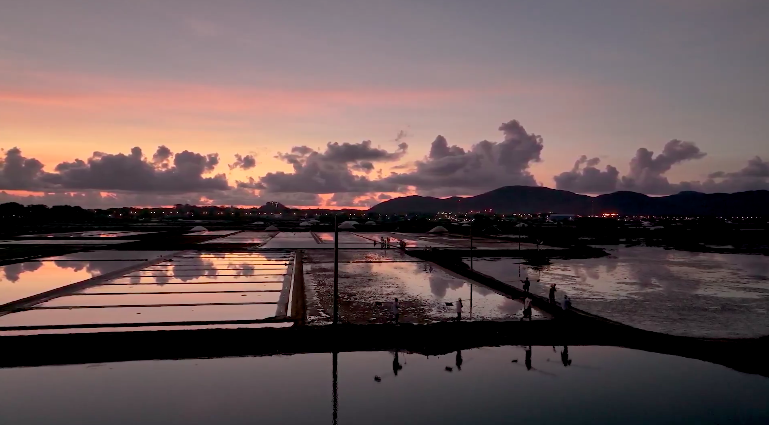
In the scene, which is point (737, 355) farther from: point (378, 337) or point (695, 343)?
point (378, 337)

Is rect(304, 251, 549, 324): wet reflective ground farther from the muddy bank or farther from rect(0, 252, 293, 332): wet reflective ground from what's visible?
rect(0, 252, 293, 332): wet reflective ground

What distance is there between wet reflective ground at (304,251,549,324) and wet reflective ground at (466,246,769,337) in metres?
3.72

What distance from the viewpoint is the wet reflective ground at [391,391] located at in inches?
481

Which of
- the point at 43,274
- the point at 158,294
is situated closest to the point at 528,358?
the point at 158,294

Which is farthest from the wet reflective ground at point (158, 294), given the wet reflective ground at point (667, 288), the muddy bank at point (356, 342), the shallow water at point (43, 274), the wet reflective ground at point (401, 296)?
the wet reflective ground at point (667, 288)

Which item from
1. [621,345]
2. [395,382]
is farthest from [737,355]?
[395,382]

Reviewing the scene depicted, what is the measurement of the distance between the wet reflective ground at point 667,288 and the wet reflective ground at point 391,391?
5044 mm

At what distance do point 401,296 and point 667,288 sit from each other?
16.2 m

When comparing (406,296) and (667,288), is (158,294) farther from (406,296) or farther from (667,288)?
(667,288)

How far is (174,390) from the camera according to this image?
1358 cm

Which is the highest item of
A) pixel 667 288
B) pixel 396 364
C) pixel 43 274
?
pixel 43 274

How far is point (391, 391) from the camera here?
13648 millimetres

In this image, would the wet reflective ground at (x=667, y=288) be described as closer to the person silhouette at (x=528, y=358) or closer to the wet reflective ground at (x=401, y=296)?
the wet reflective ground at (x=401, y=296)

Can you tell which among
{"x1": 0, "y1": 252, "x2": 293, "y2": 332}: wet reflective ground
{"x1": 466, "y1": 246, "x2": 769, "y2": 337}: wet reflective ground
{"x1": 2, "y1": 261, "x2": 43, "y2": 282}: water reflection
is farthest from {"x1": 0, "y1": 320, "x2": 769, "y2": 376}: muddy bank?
{"x1": 2, "y1": 261, "x2": 43, "y2": 282}: water reflection
